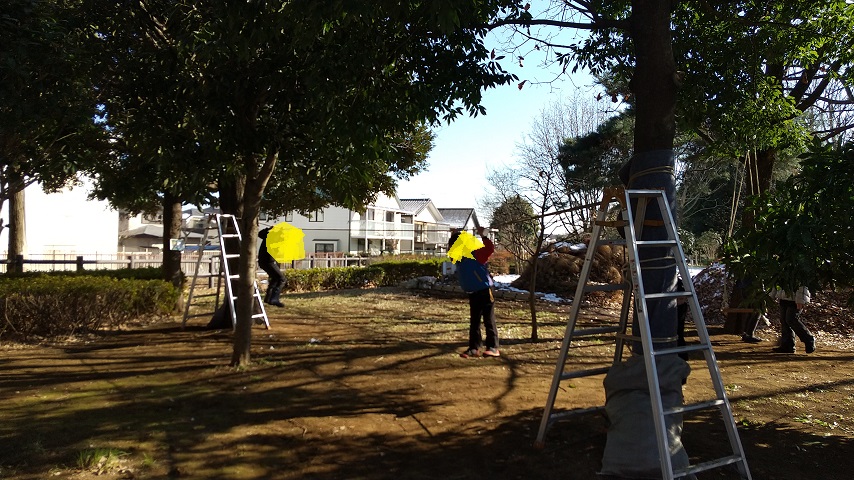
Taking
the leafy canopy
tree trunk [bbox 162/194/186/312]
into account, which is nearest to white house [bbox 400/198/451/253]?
tree trunk [bbox 162/194/186/312]

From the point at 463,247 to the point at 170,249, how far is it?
6215 mm

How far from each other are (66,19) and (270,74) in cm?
245

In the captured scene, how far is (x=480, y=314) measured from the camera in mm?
6973

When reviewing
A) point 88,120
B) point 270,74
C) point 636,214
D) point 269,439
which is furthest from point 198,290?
point 636,214

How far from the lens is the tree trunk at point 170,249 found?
1064 cm

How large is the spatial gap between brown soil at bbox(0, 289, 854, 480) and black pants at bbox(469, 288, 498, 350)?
0.33m

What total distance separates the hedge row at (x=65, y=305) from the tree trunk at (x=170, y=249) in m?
1.33

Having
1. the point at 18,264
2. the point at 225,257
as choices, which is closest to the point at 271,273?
the point at 225,257

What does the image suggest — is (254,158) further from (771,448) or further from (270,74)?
(771,448)

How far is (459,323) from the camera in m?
9.91

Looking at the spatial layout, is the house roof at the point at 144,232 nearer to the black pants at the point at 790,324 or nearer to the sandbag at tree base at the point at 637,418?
the black pants at the point at 790,324

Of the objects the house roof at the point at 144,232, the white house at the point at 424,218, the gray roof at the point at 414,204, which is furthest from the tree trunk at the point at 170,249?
the gray roof at the point at 414,204

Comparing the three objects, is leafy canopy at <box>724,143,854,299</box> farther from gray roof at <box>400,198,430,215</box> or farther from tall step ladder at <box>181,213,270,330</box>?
gray roof at <box>400,198,430,215</box>

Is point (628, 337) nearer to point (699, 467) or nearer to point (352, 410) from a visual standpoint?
point (699, 467)
